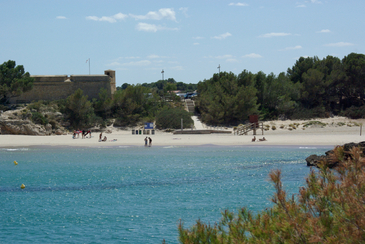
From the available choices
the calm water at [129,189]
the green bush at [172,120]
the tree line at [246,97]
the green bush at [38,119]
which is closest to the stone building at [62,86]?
the tree line at [246,97]

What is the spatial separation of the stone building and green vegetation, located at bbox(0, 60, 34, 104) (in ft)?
6.61

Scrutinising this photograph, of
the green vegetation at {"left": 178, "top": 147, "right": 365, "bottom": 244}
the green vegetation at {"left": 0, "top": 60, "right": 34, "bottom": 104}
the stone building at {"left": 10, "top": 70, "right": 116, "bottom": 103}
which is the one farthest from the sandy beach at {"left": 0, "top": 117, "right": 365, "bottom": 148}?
the green vegetation at {"left": 178, "top": 147, "right": 365, "bottom": 244}

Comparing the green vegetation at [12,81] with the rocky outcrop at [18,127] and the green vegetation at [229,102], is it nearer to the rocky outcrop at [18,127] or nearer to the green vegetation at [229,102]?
the rocky outcrop at [18,127]

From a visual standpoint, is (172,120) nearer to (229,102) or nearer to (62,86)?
(229,102)

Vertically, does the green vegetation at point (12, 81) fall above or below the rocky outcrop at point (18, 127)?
above

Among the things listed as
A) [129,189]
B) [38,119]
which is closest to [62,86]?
[38,119]

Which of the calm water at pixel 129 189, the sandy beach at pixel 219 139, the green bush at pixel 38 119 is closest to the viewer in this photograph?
the calm water at pixel 129 189

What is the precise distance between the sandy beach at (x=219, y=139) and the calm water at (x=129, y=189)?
2.85 m

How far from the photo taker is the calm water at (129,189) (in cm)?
1228

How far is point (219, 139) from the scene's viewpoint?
109 ft

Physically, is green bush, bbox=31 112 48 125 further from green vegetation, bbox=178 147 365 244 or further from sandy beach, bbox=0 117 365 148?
green vegetation, bbox=178 147 365 244

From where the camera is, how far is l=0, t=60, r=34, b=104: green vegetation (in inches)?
1592

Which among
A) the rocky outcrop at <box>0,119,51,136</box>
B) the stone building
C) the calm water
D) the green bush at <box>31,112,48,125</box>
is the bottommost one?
the calm water

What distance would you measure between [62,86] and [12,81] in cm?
592
